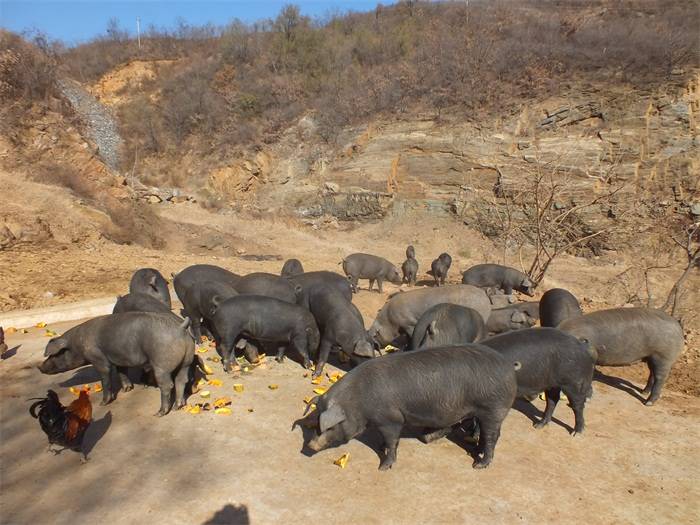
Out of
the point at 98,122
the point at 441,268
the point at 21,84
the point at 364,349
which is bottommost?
the point at 441,268

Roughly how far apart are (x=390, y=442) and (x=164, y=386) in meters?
3.06

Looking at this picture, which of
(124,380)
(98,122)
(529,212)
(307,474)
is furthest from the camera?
(98,122)

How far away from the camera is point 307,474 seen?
5500mm

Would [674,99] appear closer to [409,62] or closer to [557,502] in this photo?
[409,62]

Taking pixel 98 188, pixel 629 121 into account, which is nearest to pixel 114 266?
pixel 98 188

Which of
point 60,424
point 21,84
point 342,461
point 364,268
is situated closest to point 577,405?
point 342,461

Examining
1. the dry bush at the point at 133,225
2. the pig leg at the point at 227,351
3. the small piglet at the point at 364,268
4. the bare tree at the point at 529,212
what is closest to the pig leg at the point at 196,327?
the pig leg at the point at 227,351

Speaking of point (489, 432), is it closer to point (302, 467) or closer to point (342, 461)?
point (342, 461)

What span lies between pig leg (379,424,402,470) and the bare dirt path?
0.33ft

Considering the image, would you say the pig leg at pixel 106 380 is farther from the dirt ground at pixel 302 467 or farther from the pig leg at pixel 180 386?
the pig leg at pixel 180 386

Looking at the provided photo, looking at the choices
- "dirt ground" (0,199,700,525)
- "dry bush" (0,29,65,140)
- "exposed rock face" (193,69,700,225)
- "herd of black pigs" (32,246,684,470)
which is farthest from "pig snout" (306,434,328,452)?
"dry bush" (0,29,65,140)

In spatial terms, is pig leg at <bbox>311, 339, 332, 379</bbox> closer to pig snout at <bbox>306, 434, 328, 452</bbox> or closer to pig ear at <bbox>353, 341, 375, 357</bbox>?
pig ear at <bbox>353, 341, 375, 357</bbox>

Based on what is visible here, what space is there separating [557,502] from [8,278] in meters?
→ 13.0

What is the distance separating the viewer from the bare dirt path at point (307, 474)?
4918 mm
